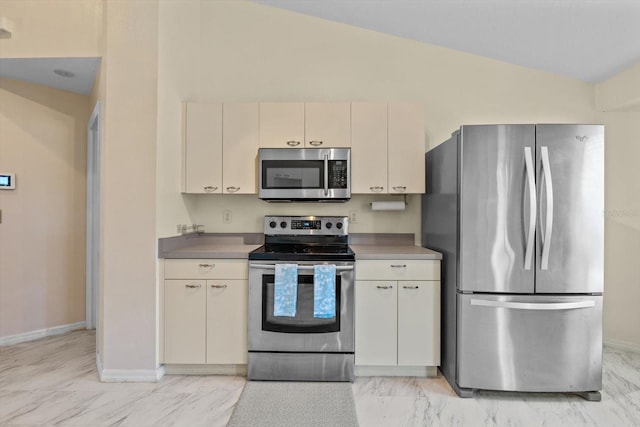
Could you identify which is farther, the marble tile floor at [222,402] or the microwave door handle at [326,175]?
the microwave door handle at [326,175]

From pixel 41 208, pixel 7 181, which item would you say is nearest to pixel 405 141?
pixel 41 208

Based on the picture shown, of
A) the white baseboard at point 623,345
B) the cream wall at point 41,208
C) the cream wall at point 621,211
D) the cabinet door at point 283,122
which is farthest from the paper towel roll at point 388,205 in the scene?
the cream wall at point 41,208

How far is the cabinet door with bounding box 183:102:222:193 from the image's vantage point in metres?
2.87

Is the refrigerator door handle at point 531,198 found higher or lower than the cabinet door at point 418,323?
higher

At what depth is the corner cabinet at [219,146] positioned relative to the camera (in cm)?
287

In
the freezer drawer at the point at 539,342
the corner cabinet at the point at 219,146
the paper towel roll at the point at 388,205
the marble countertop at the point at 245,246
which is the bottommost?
the freezer drawer at the point at 539,342

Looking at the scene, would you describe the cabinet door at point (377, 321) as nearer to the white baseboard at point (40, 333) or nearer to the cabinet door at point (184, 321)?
the cabinet door at point (184, 321)

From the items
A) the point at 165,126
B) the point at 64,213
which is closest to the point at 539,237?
the point at 165,126

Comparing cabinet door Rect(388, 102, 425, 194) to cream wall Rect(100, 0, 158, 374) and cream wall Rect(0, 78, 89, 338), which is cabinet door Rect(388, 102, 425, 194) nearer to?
cream wall Rect(100, 0, 158, 374)

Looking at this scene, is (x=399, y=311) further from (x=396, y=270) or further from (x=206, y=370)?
(x=206, y=370)

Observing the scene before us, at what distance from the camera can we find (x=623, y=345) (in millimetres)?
3078

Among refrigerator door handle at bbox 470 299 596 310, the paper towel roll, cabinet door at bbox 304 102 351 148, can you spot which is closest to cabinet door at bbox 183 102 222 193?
cabinet door at bbox 304 102 351 148

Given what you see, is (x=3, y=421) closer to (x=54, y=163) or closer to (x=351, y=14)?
(x=54, y=163)

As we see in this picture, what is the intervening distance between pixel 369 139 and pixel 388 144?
160 millimetres
